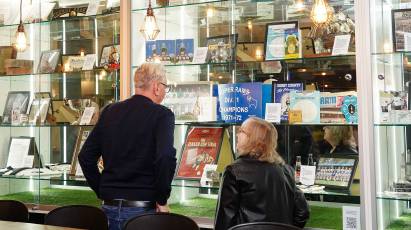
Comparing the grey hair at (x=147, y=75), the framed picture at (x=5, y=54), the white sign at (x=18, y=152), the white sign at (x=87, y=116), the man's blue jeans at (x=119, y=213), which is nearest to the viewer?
the man's blue jeans at (x=119, y=213)

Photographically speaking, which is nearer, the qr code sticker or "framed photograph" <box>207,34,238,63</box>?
the qr code sticker

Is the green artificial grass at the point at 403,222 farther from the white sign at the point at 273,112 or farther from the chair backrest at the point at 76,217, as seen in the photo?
the chair backrest at the point at 76,217

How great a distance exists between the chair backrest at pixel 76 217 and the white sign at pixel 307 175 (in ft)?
5.20

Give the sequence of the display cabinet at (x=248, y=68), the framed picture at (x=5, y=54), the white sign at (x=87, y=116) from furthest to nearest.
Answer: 1. the framed picture at (x=5, y=54)
2. the white sign at (x=87, y=116)
3. the display cabinet at (x=248, y=68)

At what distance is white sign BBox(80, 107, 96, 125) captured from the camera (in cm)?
479

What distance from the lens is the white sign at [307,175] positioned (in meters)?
3.83

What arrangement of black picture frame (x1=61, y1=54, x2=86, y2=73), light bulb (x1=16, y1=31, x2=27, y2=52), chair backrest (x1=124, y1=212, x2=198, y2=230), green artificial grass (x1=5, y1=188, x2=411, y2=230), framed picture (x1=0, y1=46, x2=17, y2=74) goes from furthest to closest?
framed picture (x1=0, y1=46, x2=17, y2=74), black picture frame (x1=61, y1=54, x2=86, y2=73), light bulb (x1=16, y1=31, x2=27, y2=52), green artificial grass (x1=5, y1=188, x2=411, y2=230), chair backrest (x1=124, y1=212, x2=198, y2=230)

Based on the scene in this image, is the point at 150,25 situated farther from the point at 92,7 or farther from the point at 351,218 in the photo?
the point at 351,218

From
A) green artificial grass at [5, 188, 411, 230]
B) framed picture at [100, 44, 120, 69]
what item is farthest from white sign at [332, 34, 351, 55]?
framed picture at [100, 44, 120, 69]

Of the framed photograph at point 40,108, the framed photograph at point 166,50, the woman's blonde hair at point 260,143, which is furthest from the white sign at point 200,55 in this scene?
the framed photograph at point 40,108

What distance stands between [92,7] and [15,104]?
4.02 ft

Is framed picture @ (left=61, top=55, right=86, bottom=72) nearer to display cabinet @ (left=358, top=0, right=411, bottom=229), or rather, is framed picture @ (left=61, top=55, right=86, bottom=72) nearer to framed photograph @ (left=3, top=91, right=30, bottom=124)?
framed photograph @ (left=3, top=91, right=30, bottom=124)

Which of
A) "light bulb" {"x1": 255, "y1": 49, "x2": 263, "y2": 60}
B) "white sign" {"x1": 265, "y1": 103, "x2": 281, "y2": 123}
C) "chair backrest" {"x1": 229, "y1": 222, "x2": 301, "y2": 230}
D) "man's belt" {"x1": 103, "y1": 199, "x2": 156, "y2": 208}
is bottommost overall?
"chair backrest" {"x1": 229, "y1": 222, "x2": 301, "y2": 230}

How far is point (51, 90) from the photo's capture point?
505 centimetres
